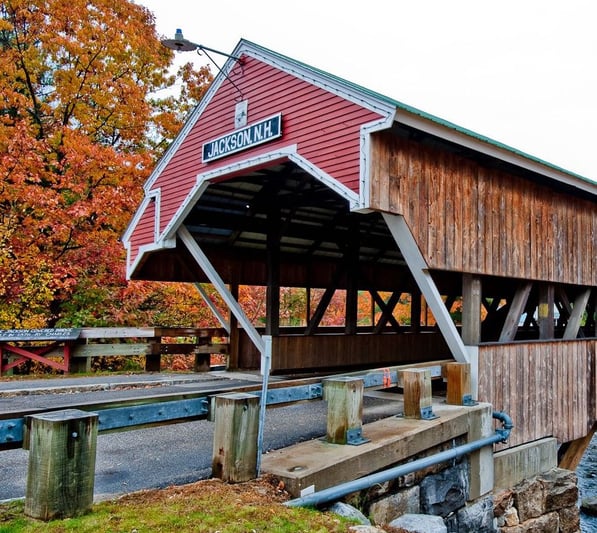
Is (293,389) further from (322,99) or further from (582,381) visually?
(582,381)

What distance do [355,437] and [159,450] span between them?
6.11 ft

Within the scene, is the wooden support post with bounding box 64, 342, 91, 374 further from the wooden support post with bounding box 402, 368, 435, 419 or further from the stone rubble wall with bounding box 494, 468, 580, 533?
the stone rubble wall with bounding box 494, 468, 580, 533

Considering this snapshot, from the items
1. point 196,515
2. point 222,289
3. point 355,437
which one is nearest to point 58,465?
point 196,515

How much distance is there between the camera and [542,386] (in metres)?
8.72

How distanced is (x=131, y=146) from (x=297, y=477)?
15257mm

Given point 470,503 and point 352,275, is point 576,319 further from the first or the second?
point 470,503

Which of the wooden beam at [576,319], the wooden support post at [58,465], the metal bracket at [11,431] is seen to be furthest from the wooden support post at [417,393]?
the wooden beam at [576,319]

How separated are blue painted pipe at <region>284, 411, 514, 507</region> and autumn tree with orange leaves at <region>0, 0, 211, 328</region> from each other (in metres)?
10.7

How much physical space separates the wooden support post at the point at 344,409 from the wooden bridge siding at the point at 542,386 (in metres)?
3.01

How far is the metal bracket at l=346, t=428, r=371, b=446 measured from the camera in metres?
5.02

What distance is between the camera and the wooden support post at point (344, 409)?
→ 4.92 metres

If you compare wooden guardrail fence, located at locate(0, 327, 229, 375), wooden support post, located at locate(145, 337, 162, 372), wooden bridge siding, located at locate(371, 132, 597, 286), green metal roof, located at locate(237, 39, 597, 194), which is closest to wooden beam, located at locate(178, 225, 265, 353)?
wooden guardrail fence, located at locate(0, 327, 229, 375)

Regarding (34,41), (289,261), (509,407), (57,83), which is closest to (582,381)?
(509,407)

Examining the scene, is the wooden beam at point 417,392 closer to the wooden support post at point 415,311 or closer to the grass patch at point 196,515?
the grass patch at point 196,515
